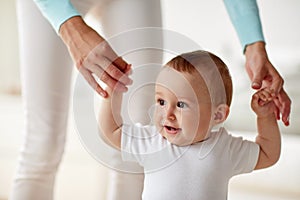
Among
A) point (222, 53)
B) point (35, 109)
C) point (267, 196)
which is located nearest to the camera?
point (35, 109)

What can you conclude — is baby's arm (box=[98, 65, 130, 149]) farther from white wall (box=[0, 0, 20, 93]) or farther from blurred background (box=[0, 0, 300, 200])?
white wall (box=[0, 0, 20, 93])

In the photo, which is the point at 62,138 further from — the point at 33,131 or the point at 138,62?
the point at 138,62

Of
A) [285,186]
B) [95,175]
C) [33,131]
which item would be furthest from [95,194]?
→ [33,131]

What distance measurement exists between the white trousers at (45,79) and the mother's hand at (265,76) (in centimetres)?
18

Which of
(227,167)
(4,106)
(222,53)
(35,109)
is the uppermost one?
(222,53)

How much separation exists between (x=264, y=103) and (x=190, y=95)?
0.13 metres

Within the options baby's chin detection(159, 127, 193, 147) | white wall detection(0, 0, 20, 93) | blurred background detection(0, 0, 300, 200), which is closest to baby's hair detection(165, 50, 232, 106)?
baby's chin detection(159, 127, 193, 147)

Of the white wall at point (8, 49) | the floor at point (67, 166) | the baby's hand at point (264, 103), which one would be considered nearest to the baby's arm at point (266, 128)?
the baby's hand at point (264, 103)

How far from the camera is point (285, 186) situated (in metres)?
1.46

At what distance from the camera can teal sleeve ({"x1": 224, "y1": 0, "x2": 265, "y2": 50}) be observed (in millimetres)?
1034

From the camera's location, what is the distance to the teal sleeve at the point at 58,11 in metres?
0.96

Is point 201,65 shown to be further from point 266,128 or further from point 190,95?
point 266,128

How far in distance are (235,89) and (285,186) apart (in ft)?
1.15

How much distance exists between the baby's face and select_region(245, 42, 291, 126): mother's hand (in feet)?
0.32
